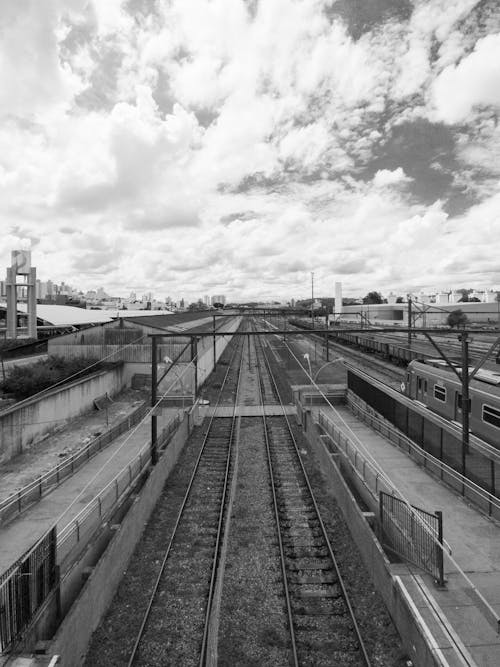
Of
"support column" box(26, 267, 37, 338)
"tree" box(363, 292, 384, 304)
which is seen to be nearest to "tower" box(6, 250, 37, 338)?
"support column" box(26, 267, 37, 338)

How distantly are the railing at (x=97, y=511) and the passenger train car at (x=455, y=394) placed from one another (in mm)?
12773

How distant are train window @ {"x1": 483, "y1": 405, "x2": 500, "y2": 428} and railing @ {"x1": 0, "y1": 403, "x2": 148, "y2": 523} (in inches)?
628

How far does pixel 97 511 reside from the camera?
11.4 m

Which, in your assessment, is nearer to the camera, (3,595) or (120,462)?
(3,595)

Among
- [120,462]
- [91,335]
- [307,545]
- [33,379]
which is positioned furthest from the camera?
[91,335]

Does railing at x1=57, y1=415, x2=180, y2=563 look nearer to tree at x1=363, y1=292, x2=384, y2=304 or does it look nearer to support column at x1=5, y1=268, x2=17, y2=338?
support column at x1=5, y1=268, x2=17, y2=338

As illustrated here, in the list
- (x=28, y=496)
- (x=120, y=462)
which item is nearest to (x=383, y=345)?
(x=120, y=462)

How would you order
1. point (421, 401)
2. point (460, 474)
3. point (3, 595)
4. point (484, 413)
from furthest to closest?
1. point (421, 401)
2. point (484, 413)
3. point (460, 474)
4. point (3, 595)

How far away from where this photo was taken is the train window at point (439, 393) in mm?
18094

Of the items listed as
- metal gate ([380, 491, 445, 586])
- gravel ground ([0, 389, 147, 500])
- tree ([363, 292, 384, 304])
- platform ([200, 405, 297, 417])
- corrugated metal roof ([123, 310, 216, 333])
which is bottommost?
gravel ground ([0, 389, 147, 500])

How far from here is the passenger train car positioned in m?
13.8

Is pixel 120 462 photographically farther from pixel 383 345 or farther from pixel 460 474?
pixel 383 345

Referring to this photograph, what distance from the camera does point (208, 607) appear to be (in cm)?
835

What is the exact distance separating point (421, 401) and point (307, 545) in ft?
42.0
